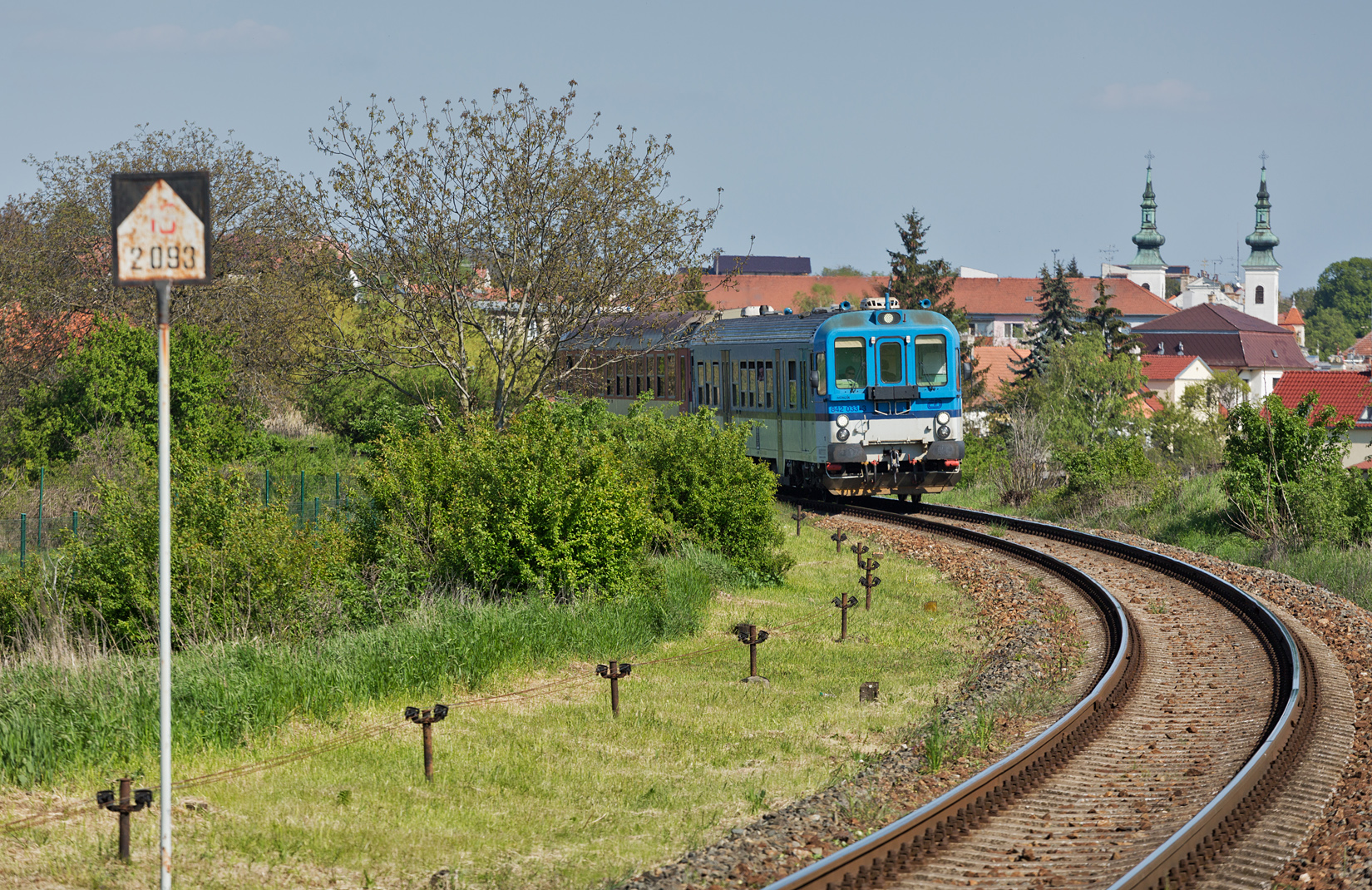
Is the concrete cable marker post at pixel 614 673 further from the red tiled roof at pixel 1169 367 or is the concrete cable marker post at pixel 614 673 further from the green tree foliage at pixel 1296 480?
the red tiled roof at pixel 1169 367

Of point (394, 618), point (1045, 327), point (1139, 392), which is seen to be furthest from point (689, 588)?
point (1045, 327)

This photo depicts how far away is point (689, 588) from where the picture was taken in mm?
16109

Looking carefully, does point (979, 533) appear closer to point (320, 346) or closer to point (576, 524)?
point (576, 524)

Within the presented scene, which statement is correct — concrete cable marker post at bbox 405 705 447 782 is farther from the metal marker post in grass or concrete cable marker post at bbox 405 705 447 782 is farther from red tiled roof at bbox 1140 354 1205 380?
red tiled roof at bbox 1140 354 1205 380

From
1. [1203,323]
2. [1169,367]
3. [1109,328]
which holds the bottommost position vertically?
[1169,367]

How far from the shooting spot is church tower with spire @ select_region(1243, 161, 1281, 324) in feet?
584

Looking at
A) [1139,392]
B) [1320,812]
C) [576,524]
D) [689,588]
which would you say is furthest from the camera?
[1139,392]

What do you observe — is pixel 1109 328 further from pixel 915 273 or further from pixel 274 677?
pixel 274 677

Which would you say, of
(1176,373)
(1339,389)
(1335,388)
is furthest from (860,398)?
(1176,373)

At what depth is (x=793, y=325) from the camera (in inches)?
955

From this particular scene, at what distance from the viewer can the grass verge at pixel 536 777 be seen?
24.5 feet

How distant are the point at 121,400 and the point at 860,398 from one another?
14.8 meters

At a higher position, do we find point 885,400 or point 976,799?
point 885,400

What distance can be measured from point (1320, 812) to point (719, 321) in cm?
2046
